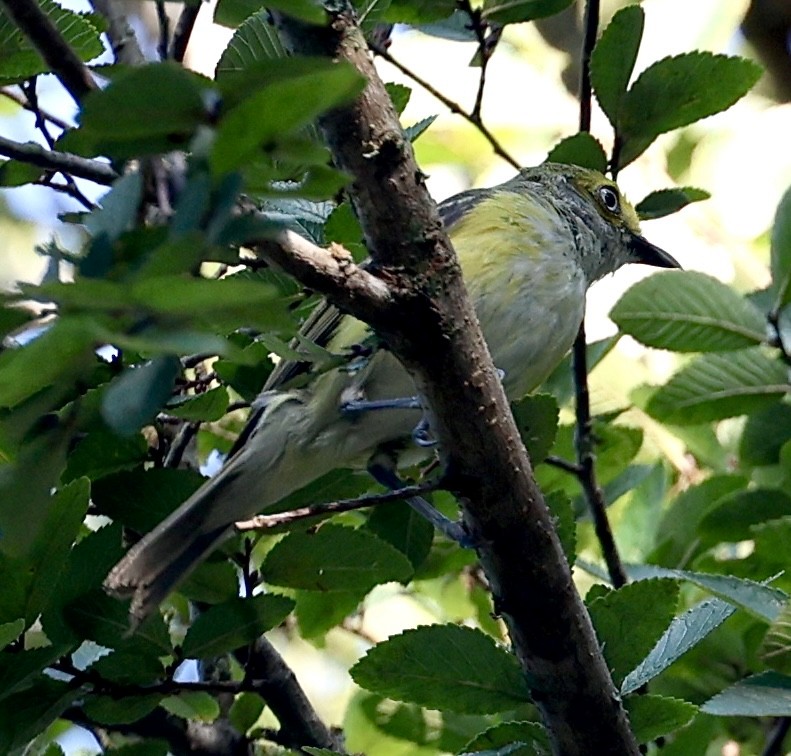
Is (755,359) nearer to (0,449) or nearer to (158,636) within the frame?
(158,636)

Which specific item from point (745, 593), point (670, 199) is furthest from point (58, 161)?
point (670, 199)

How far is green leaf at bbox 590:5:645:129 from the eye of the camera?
8.97 ft

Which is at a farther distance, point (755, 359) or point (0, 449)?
point (755, 359)

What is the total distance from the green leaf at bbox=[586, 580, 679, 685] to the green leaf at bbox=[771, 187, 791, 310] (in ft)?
3.05

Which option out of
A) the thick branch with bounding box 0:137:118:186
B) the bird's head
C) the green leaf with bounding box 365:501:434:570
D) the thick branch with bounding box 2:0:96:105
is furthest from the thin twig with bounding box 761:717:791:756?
the thick branch with bounding box 2:0:96:105

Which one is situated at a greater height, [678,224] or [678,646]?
[678,224]

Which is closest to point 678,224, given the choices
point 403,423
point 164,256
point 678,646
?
point 403,423

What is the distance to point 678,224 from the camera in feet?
16.7

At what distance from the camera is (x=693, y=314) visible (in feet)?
9.77

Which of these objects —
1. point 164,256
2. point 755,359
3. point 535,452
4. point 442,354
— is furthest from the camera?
point 755,359

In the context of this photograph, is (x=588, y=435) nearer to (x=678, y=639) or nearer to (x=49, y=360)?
(x=678, y=639)

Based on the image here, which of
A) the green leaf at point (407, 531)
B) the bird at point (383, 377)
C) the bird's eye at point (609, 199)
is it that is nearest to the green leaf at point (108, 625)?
the bird at point (383, 377)

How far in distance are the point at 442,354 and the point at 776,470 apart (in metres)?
1.65

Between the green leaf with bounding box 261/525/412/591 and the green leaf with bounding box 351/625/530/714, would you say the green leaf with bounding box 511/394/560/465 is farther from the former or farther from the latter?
the green leaf with bounding box 351/625/530/714
